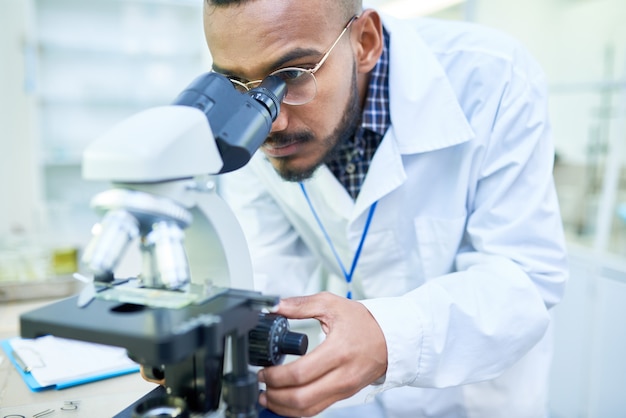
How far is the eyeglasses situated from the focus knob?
1.55 feet

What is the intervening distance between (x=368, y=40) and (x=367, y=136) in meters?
0.25

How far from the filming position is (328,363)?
73cm

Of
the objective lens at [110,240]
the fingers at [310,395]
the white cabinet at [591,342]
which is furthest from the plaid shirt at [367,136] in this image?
the white cabinet at [591,342]

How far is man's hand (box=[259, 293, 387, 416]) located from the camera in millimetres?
719

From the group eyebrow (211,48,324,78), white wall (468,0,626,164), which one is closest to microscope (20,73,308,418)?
eyebrow (211,48,324,78)

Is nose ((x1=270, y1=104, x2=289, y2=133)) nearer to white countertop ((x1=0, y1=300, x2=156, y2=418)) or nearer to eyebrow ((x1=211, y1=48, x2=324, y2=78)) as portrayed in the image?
eyebrow ((x1=211, y1=48, x2=324, y2=78))

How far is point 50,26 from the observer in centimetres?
340

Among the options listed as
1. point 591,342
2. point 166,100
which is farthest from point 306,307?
point 166,100

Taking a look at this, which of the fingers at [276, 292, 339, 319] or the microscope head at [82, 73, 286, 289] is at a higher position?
the microscope head at [82, 73, 286, 289]

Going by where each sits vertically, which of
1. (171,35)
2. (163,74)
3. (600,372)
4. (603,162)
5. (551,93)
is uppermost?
(171,35)

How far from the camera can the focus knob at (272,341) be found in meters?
0.71

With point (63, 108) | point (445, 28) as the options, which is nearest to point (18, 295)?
point (445, 28)

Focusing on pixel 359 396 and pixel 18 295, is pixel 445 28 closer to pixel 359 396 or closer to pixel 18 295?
pixel 359 396

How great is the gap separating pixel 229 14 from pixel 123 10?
299 cm
